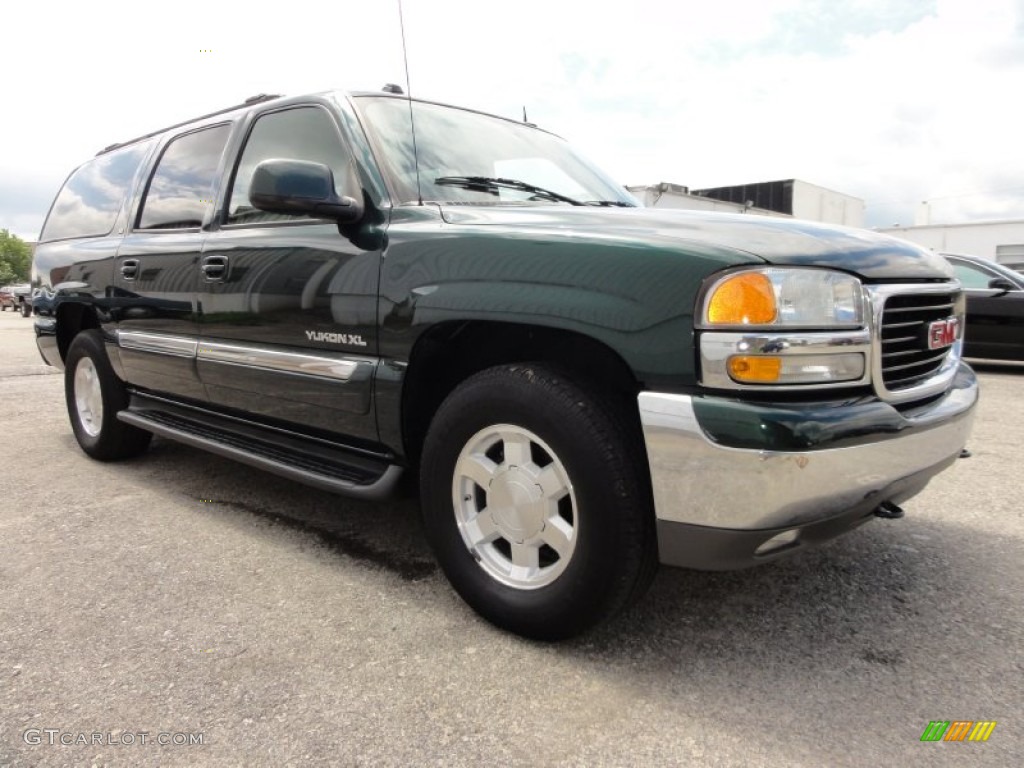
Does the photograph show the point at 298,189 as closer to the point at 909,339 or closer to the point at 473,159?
the point at 473,159

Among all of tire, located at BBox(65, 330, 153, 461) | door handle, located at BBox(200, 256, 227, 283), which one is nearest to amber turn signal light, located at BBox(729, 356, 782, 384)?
door handle, located at BBox(200, 256, 227, 283)

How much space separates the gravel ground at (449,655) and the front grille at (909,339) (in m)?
0.81

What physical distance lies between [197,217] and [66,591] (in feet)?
5.85

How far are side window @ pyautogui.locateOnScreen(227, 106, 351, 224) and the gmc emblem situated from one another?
6.89ft

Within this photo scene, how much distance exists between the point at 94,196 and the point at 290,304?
106 inches

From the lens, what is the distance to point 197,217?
11.5 ft

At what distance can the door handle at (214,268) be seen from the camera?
3.17 m

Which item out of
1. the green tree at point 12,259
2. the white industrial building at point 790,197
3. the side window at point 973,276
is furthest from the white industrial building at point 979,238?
the green tree at point 12,259

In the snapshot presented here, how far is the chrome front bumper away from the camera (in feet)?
5.69

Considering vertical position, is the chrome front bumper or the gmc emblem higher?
the gmc emblem

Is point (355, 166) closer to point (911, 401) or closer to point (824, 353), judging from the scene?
point (824, 353)

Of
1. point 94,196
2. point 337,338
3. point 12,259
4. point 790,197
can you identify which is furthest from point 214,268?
point 12,259

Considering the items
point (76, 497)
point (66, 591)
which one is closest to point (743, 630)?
point (66, 591)

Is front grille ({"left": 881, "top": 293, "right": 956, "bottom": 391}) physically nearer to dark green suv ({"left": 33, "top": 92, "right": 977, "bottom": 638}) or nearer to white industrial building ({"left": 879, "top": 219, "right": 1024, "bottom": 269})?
dark green suv ({"left": 33, "top": 92, "right": 977, "bottom": 638})
